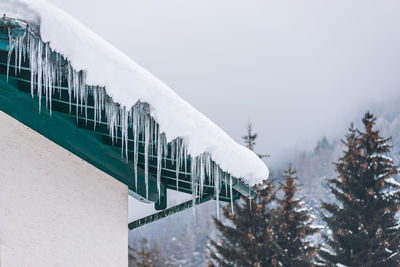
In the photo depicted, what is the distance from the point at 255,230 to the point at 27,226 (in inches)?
458

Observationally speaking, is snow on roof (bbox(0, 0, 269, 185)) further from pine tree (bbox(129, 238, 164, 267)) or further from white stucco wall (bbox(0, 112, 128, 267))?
pine tree (bbox(129, 238, 164, 267))

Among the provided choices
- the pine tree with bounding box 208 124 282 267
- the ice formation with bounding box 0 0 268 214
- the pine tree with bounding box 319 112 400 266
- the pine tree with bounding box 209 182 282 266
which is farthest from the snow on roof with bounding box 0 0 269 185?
the pine tree with bounding box 319 112 400 266

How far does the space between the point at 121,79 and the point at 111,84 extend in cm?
Result: 6

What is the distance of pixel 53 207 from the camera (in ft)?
10.6

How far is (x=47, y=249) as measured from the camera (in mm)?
3141

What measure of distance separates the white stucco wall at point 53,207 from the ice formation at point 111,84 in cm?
32

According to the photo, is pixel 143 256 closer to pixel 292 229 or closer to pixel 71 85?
pixel 292 229

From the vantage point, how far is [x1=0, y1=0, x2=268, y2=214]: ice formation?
249cm

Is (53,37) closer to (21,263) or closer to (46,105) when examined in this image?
(46,105)

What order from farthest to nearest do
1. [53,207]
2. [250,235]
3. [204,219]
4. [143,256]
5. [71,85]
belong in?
[204,219] < [143,256] < [250,235] < [53,207] < [71,85]

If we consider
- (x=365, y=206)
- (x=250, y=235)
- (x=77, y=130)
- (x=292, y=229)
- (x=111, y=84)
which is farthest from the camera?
(x=292, y=229)

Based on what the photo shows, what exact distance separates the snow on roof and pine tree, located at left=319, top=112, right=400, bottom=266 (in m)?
11.7

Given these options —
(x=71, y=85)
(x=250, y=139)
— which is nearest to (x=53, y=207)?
(x=71, y=85)

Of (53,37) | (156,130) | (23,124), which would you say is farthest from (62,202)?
(53,37)
